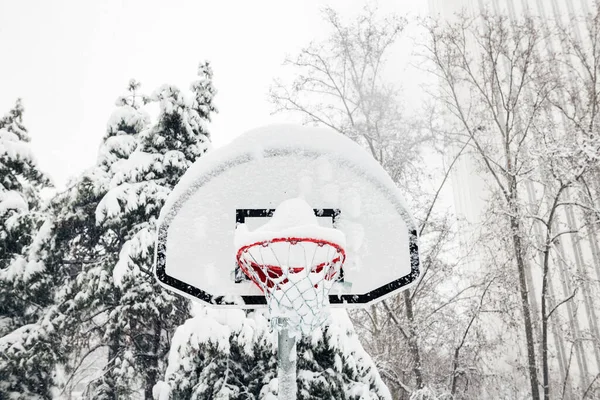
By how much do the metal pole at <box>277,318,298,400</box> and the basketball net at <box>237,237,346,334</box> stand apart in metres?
0.05

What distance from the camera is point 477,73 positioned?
9906mm

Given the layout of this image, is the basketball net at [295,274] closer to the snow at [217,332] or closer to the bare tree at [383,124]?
the snow at [217,332]

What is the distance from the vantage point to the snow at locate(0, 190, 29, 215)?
11.9 metres

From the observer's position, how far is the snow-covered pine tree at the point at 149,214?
29.5 ft

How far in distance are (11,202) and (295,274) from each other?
12.4 meters

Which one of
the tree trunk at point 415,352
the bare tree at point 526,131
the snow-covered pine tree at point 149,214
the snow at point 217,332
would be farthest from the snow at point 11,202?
the bare tree at point 526,131

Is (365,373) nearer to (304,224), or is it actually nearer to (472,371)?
(472,371)

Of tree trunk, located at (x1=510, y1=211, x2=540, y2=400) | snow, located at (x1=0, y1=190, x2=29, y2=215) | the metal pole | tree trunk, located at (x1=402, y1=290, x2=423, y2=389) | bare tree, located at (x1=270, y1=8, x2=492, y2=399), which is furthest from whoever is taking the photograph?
snow, located at (x1=0, y1=190, x2=29, y2=215)

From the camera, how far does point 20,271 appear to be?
35.5ft

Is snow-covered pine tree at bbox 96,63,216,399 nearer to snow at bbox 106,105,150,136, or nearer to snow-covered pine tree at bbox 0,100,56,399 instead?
snow at bbox 106,105,150,136

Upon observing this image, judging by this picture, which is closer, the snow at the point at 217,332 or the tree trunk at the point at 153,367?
the snow at the point at 217,332

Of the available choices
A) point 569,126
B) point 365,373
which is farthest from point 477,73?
point 365,373

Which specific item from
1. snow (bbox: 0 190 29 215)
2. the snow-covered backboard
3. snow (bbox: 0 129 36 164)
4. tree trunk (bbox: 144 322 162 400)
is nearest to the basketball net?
the snow-covered backboard

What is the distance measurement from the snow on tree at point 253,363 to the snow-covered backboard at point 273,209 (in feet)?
9.10
